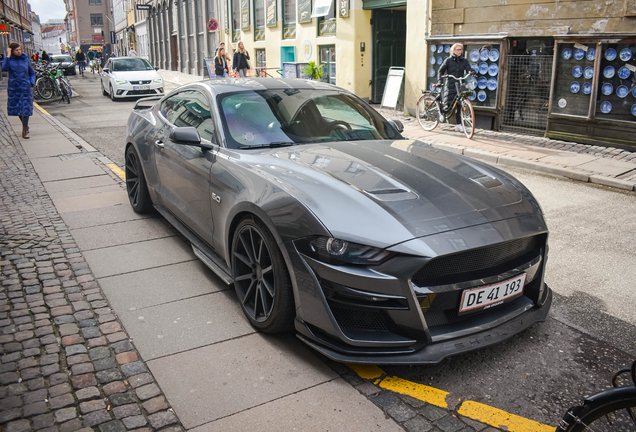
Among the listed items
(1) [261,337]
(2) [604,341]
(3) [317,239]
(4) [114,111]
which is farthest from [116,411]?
(4) [114,111]

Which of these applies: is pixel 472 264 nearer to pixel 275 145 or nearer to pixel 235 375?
pixel 235 375

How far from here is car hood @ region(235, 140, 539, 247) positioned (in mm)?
3016

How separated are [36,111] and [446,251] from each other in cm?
1829

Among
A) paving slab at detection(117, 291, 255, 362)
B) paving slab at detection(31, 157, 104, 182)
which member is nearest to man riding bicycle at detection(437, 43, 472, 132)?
paving slab at detection(31, 157, 104, 182)

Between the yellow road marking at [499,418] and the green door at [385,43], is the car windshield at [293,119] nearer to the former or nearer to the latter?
the yellow road marking at [499,418]

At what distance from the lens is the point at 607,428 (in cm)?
221

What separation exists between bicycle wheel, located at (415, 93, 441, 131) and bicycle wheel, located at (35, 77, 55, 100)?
50.5ft

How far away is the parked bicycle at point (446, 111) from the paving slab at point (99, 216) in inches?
303

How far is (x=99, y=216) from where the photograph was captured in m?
6.34

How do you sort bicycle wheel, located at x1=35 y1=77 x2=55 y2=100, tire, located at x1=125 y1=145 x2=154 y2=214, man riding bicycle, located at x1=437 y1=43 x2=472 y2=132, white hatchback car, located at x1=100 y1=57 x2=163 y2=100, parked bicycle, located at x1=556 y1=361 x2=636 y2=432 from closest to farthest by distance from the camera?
parked bicycle, located at x1=556 y1=361 x2=636 y2=432 → tire, located at x1=125 y1=145 x2=154 y2=214 → man riding bicycle, located at x1=437 y1=43 x2=472 y2=132 → white hatchback car, located at x1=100 y1=57 x2=163 y2=100 → bicycle wheel, located at x1=35 y1=77 x2=55 y2=100

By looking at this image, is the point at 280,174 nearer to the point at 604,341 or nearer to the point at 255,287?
the point at 255,287

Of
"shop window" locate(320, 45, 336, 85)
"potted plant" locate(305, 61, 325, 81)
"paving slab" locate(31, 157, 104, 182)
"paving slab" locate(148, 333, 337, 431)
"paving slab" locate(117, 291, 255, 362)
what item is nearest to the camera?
"paving slab" locate(148, 333, 337, 431)

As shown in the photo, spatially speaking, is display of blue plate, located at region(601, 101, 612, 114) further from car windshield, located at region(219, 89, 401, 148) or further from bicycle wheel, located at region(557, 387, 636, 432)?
bicycle wheel, located at region(557, 387, 636, 432)

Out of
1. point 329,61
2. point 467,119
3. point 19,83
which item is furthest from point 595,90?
point 19,83
